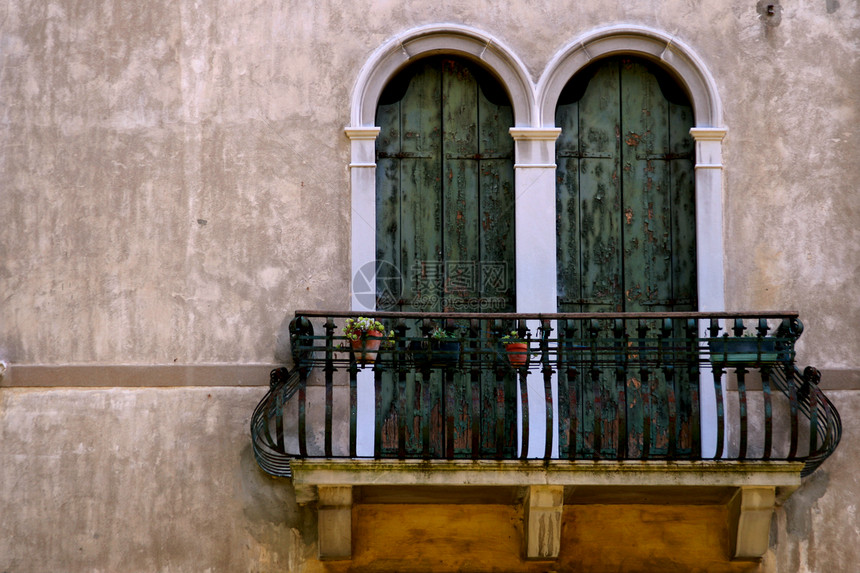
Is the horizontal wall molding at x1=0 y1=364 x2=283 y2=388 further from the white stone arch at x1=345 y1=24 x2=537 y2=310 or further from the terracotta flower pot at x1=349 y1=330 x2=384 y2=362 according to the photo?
the white stone arch at x1=345 y1=24 x2=537 y2=310

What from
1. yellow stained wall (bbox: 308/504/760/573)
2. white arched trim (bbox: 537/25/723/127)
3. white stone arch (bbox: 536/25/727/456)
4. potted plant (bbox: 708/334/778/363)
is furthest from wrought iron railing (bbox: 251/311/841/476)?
white arched trim (bbox: 537/25/723/127)

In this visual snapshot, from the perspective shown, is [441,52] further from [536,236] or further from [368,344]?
[368,344]

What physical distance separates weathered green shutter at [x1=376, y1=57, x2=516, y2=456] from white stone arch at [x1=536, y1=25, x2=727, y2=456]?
51 cm

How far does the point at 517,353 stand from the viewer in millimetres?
8438

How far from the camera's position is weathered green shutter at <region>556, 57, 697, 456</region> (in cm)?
918

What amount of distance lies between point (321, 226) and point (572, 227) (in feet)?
6.41

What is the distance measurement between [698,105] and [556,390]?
8.18 ft

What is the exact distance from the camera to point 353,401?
8.34 metres

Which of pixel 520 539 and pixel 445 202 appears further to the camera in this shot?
pixel 445 202

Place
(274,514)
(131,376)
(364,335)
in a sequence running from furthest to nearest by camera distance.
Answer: (131,376), (274,514), (364,335)

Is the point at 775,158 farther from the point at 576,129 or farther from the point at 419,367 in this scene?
the point at 419,367

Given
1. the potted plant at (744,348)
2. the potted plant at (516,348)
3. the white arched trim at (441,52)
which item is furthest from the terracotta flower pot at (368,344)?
the potted plant at (744,348)

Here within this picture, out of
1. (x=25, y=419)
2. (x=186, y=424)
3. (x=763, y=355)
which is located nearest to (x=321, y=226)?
(x=186, y=424)
